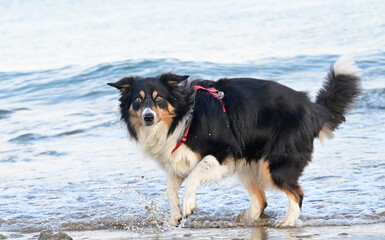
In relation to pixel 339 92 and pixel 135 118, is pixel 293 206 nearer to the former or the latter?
pixel 339 92

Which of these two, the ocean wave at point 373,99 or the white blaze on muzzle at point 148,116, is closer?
the white blaze on muzzle at point 148,116

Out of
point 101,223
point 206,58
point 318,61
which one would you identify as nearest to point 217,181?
point 101,223

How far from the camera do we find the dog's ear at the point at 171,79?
16.0ft

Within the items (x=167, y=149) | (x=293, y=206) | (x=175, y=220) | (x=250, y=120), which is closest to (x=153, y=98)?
(x=167, y=149)

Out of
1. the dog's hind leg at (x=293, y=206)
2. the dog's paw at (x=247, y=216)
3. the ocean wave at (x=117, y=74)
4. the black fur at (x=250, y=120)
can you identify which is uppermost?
the black fur at (x=250, y=120)

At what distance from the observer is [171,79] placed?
4902 millimetres

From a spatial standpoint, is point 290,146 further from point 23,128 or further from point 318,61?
point 318,61

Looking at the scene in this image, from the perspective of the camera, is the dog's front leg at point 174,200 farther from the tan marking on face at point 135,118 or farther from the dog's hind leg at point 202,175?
the tan marking on face at point 135,118

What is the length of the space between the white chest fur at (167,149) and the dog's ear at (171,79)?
320 millimetres

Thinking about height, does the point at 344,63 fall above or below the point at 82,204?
above

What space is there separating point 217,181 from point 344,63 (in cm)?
148

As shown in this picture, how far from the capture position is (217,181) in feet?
16.3

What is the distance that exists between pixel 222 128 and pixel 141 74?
31.0 ft

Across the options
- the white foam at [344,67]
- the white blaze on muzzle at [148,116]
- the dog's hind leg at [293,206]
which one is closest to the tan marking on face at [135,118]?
the white blaze on muzzle at [148,116]
